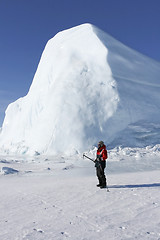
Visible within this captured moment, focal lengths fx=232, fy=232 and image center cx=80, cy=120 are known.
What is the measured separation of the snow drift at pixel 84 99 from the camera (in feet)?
59.1

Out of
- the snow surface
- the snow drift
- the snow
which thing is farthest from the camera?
the snow drift

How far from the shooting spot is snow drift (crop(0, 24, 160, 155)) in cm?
1800

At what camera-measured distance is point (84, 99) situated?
19.3m

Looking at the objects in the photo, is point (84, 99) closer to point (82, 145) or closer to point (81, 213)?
point (82, 145)

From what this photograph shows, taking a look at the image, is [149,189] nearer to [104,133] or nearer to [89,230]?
[89,230]

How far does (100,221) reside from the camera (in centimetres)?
365

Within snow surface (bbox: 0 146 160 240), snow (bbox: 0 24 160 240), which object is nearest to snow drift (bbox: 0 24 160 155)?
snow (bbox: 0 24 160 240)

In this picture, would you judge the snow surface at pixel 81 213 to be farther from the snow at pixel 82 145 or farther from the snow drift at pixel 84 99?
the snow drift at pixel 84 99

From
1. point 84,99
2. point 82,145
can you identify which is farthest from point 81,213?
point 84,99

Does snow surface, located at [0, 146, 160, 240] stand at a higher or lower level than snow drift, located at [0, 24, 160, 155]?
lower

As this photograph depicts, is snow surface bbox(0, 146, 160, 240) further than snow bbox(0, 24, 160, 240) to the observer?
No

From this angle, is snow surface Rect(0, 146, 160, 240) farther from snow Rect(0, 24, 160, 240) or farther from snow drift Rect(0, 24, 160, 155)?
snow drift Rect(0, 24, 160, 155)

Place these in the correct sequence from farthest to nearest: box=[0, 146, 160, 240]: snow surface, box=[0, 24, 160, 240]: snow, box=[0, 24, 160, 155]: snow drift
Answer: box=[0, 24, 160, 155]: snow drift → box=[0, 24, 160, 240]: snow → box=[0, 146, 160, 240]: snow surface

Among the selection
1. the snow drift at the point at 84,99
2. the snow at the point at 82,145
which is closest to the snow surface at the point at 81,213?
the snow at the point at 82,145
